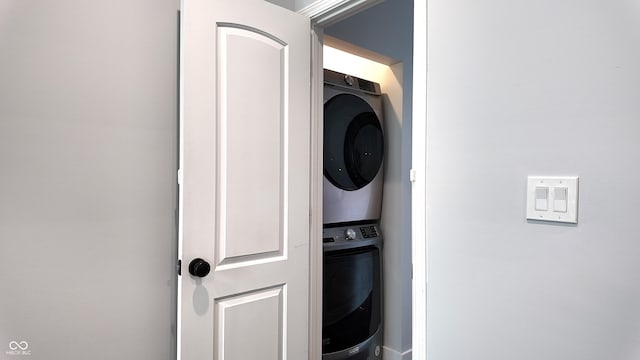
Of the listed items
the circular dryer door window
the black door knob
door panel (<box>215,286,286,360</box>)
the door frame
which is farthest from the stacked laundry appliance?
the black door knob

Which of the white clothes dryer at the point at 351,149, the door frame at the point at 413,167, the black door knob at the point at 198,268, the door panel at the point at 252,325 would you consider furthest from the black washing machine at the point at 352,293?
the black door knob at the point at 198,268

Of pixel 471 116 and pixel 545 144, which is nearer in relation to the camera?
pixel 545 144

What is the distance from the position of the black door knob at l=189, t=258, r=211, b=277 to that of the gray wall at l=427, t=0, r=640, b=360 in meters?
0.82

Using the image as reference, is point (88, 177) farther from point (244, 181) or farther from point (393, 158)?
point (393, 158)

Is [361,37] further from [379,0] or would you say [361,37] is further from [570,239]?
[570,239]

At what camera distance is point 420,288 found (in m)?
1.19

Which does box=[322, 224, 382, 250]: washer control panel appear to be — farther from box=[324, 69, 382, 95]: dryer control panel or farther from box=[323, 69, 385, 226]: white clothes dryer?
box=[324, 69, 382, 95]: dryer control panel

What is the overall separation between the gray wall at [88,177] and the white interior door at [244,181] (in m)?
0.16

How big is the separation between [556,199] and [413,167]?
1.48ft

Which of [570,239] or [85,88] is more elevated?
[85,88]

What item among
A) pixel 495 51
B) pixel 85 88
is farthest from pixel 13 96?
pixel 495 51

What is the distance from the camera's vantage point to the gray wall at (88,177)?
1.11 metres

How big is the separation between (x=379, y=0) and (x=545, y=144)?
37.8 inches

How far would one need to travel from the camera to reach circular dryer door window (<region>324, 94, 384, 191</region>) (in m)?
2.13
